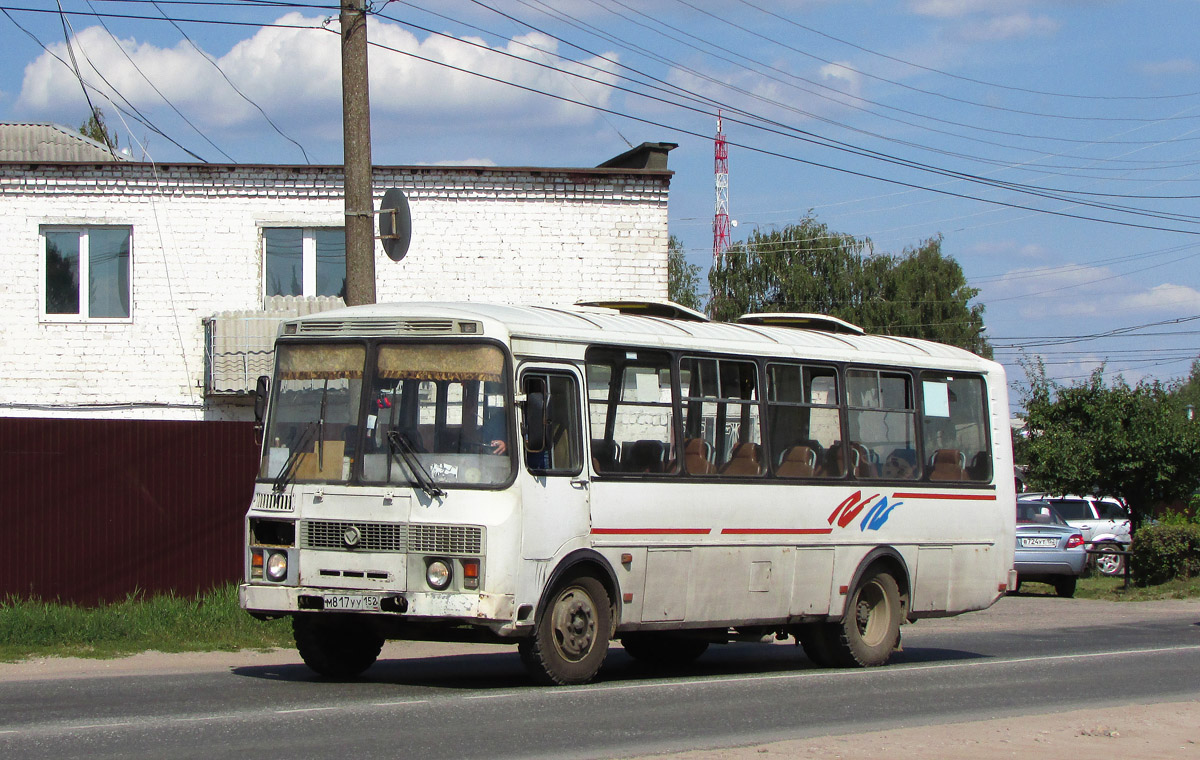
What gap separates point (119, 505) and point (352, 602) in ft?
20.8

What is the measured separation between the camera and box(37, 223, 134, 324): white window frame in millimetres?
20844

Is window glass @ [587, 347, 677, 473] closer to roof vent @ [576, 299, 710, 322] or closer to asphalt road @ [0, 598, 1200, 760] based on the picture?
roof vent @ [576, 299, 710, 322]

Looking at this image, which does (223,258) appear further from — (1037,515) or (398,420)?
(1037,515)

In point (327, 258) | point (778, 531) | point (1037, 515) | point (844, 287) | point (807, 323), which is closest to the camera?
point (778, 531)

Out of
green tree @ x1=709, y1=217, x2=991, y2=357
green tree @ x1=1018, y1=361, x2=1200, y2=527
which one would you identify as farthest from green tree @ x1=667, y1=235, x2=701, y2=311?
green tree @ x1=1018, y1=361, x2=1200, y2=527

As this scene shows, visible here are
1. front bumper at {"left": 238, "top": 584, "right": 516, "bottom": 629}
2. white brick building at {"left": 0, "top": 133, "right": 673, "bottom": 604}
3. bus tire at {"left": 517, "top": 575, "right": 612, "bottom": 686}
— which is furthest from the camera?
white brick building at {"left": 0, "top": 133, "right": 673, "bottom": 604}

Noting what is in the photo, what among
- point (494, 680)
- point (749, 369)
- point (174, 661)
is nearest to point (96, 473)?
→ point (174, 661)

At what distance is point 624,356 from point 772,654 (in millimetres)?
5413

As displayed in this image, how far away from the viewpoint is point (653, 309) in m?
13.5

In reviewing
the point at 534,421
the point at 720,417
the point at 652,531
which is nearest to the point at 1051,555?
the point at 720,417

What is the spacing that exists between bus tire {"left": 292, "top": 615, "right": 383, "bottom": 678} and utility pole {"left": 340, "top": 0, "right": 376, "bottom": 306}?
12.1 feet

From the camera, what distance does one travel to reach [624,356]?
11406 mm

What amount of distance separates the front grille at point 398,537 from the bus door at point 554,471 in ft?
1.35

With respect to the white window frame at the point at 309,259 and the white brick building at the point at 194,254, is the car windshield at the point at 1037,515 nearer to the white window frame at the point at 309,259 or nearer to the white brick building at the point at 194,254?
the white brick building at the point at 194,254
